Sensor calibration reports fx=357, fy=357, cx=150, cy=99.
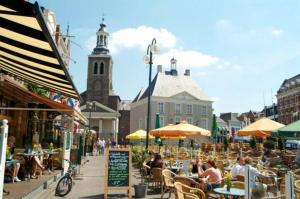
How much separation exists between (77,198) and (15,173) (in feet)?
7.19

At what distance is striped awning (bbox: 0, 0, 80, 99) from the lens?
11.8 ft

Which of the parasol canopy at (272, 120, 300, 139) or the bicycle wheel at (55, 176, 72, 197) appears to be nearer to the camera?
the bicycle wheel at (55, 176, 72, 197)

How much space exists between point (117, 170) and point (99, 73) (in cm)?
6861

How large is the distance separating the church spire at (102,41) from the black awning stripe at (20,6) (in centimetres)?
7431

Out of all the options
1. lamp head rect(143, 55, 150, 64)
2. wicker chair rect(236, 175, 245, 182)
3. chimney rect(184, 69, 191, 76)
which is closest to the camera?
wicker chair rect(236, 175, 245, 182)

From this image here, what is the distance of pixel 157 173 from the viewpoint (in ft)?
38.6

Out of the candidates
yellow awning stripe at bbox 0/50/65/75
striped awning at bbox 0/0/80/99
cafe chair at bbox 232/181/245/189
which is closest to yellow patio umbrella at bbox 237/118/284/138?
cafe chair at bbox 232/181/245/189

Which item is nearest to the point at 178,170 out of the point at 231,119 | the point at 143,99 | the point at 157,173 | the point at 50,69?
the point at 157,173

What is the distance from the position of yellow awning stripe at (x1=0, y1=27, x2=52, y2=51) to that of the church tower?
7266 centimetres

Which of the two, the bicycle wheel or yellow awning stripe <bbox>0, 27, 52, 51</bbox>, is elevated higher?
yellow awning stripe <bbox>0, 27, 52, 51</bbox>

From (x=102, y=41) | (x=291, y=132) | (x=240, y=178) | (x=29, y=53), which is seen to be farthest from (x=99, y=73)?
(x=29, y=53)

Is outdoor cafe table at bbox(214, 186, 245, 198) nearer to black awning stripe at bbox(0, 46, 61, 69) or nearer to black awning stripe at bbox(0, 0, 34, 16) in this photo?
black awning stripe at bbox(0, 46, 61, 69)

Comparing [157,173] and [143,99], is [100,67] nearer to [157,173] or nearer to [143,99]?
[143,99]

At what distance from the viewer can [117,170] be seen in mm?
10453
